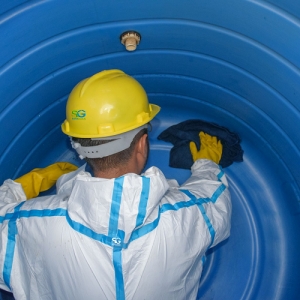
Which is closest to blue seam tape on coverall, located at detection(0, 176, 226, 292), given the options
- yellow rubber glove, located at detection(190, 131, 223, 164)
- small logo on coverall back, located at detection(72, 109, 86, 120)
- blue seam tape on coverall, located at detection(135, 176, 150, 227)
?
blue seam tape on coverall, located at detection(135, 176, 150, 227)

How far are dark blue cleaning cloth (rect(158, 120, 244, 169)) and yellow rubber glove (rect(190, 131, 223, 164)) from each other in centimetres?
3

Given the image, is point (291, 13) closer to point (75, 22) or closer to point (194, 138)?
point (75, 22)

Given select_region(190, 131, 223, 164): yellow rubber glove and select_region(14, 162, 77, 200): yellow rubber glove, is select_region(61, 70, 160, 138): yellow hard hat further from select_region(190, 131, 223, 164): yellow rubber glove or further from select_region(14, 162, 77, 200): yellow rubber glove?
select_region(190, 131, 223, 164): yellow rubber glove

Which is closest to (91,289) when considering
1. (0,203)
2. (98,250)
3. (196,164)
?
(98,250)

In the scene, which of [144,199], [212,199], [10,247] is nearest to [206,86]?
[212,199]

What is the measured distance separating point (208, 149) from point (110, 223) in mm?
960

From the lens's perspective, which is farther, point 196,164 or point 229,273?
point 229,273

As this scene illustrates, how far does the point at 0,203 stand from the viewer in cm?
132

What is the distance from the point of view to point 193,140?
1939 millimetres

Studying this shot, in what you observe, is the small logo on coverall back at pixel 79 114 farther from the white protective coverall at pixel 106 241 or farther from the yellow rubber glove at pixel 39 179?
the yellow rubber glove at pixel 39 179

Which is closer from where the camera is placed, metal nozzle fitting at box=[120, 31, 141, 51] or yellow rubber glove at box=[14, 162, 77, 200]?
metal nozzle fitting at box=[120, 31, 141, 51]

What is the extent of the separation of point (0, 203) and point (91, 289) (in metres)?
0.51

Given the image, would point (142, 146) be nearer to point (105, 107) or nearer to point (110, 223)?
point (105, 107)

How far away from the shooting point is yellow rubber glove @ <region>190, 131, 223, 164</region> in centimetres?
185
